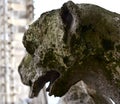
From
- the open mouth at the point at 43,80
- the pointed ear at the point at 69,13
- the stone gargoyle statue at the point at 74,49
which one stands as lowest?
the open mouth at the point at 43,80

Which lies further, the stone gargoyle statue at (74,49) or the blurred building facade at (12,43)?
the blurred building facade at (12,43)

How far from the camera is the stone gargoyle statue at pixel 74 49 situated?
876 mm

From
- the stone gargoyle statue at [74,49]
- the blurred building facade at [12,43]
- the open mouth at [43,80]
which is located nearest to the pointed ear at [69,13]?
the stone gargoyle statue at [74,49]

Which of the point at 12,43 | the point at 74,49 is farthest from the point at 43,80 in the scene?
the point at 12,43

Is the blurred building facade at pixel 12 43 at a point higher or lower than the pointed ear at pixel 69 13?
lower

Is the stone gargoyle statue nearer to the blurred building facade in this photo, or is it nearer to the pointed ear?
the pointed ear

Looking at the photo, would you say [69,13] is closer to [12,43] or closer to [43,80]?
[43,80]

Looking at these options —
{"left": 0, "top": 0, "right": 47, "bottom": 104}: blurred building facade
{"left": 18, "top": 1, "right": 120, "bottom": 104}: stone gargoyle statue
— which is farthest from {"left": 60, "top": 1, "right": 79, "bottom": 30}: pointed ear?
{"left": 0, "top": 0, "right": 47, "bottom": 104}: blurred building facade

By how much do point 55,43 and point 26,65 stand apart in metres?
0.10

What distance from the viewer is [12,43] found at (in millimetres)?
3979

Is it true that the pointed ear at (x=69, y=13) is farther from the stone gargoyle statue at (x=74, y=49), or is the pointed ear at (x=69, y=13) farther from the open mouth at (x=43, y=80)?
the open mouth at (x=43, y=80)

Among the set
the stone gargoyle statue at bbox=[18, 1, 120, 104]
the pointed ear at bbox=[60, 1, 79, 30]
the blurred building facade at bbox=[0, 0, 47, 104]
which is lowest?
the blurred building facade at bbox=[0, 0, 47, 104]

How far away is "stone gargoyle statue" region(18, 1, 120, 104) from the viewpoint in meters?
0.88

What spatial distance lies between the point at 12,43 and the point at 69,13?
3133 millimetres
